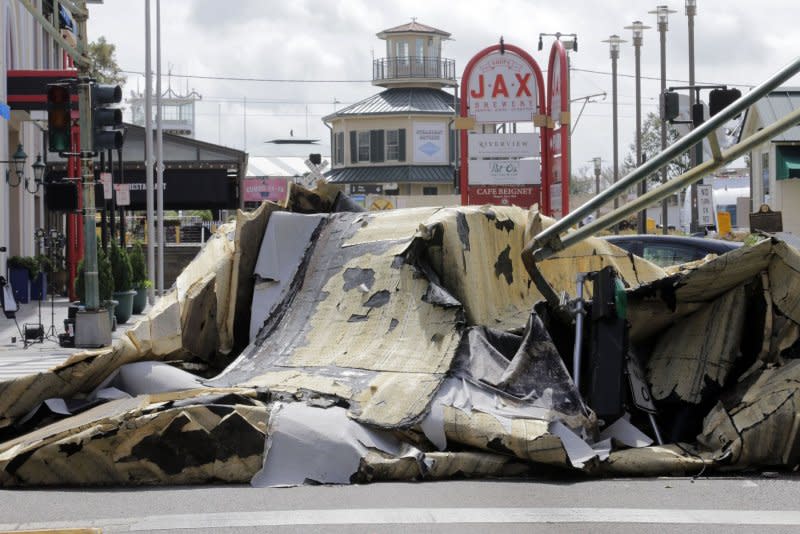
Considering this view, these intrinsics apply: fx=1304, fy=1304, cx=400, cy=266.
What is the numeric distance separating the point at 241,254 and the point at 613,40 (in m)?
42.3

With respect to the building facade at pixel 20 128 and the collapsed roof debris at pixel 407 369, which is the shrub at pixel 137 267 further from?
the collapsed roof debris at pixel 407 369

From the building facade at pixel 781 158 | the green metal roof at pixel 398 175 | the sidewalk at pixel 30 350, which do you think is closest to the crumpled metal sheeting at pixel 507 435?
the sidewalk at pixel 30 350

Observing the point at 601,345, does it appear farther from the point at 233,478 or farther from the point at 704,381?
the point at 233,478

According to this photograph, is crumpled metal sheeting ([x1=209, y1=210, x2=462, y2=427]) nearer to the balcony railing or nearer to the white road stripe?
the white road stripe

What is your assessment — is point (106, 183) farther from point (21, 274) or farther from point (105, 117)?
point (105, 117)

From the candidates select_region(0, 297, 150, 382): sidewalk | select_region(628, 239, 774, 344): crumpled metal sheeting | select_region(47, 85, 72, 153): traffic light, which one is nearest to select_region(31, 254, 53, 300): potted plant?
select_region(0, 297, 150, 382): sidewalk

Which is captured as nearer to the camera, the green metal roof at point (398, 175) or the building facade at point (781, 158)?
the building facade at point (781, 158)

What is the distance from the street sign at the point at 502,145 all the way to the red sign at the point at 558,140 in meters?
0.53

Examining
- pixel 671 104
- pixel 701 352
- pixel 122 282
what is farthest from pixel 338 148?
pixel 701 352

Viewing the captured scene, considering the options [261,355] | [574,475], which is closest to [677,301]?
[574,475]

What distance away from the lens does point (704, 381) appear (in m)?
9.42

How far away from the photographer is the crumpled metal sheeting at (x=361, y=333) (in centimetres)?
902

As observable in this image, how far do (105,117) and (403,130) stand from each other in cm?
5809

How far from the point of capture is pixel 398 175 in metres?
76.7
